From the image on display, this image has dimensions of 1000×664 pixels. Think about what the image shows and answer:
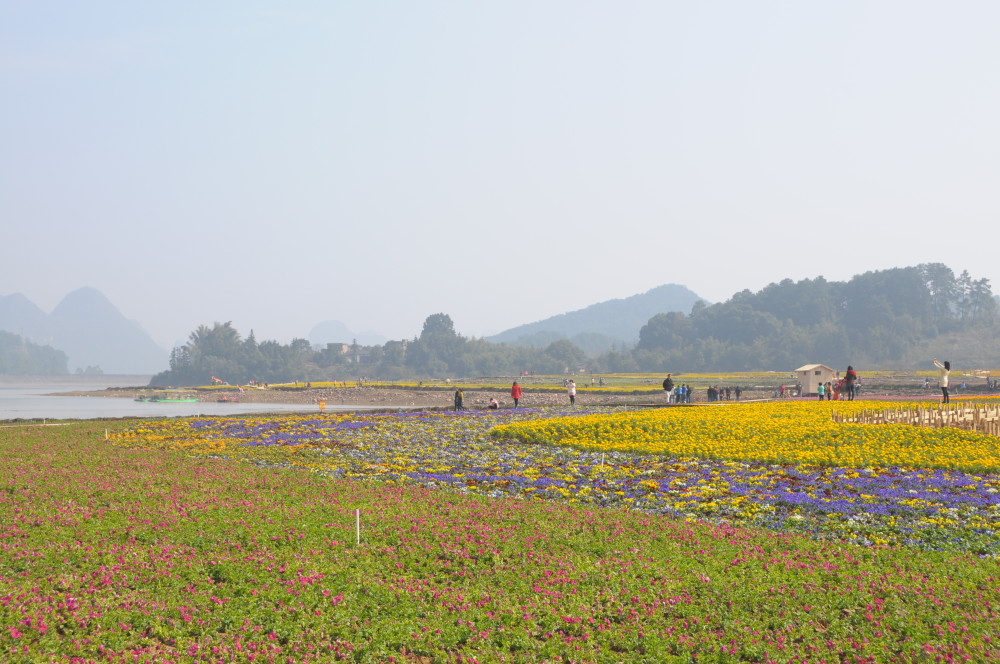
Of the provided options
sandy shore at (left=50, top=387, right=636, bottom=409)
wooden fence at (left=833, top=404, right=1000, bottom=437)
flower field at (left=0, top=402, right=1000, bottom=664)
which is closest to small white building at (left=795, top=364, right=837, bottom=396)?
sandy shore at (left=50, top=387, right=636, bottom=409)

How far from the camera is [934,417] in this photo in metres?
35.7

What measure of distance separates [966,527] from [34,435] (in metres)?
38.8

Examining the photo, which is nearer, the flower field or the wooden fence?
the flower field

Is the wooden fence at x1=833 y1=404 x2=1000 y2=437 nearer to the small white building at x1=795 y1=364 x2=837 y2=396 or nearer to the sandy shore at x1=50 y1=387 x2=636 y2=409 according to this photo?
the small white building at x1=795 y1=364 x2=837 y2=396

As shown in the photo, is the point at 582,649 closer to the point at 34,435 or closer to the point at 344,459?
the point at 344,459

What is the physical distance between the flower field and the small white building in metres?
45.7

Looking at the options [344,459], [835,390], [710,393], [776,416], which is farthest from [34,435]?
[835,390]

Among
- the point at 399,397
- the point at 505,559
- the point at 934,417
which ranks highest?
the point at 934,417

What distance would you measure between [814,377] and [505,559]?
6745 cm

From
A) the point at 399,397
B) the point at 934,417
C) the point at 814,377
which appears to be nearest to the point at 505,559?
the point at 934,417

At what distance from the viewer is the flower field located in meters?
11.2

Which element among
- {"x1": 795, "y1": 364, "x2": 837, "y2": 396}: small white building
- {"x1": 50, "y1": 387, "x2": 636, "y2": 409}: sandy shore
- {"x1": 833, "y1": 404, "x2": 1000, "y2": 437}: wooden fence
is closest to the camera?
{"x1": 833, "y1": 404, "x2": 1000, "y2": 437}: wooden fence

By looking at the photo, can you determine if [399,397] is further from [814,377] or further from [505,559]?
[505,559]

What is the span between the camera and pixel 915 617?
11.9 meters
